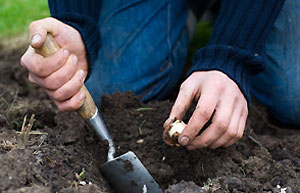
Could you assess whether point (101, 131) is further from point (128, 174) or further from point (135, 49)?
point (135, 49)

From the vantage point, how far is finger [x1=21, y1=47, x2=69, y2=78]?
139cm

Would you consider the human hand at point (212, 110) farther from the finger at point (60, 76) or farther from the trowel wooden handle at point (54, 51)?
the finger at point (60, 76)

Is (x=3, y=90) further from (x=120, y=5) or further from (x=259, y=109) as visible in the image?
(x=259, y=109)

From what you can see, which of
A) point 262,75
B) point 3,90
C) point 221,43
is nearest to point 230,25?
point 221,43

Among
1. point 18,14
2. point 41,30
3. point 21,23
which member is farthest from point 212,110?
point 18,14

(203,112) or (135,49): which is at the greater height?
(203,112)

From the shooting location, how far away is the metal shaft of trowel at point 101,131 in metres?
1.51

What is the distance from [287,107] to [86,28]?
1092 millimetres

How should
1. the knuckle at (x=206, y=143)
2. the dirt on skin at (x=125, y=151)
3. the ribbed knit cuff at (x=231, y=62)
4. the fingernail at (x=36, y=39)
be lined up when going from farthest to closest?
the ribbed knit cuff at (x=231, y=62), the knuckle at (x=206, y=143), the fingernail at (x=36, y=39), the dirt on skin at (x=125, y=151)

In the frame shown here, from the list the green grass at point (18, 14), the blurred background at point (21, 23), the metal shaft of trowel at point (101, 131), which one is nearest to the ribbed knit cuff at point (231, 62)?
the metal shaft of trowel at point (101, 131)

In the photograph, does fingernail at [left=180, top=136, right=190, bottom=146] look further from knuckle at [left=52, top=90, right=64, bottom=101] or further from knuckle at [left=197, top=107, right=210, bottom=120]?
knuckle at [left=52, top=90, right=64, bottom=101]

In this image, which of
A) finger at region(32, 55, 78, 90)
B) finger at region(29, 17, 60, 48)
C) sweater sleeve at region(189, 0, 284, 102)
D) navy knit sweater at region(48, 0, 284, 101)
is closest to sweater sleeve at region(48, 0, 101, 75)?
navy knit sweater at region(48, 0, 284, 101)

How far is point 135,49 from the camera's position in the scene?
7.21ft

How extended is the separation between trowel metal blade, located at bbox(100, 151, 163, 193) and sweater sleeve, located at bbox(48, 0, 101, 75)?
547 millimetres
